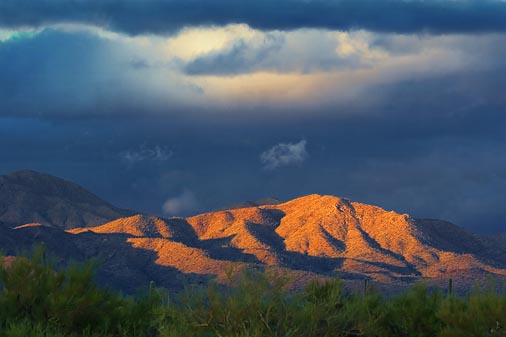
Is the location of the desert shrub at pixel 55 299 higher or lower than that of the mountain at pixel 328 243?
lower

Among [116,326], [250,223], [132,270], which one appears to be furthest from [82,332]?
[250,223]

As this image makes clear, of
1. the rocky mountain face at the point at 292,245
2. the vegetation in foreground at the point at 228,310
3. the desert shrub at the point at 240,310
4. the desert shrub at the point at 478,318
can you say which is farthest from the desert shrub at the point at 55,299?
the rocky mountain face at the point at 292,245

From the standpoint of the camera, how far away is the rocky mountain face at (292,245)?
152750mm

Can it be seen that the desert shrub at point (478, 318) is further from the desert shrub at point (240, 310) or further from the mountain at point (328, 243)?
the mountain at point (328, 243)

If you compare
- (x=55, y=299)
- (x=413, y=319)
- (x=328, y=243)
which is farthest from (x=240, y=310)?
(x=328, y=243)

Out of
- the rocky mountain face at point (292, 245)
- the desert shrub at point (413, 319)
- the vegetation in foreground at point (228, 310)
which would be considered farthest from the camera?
the rocky mountain face at point (292, 245)

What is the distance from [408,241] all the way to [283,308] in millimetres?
154470

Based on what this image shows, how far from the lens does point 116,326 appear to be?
30.5 m

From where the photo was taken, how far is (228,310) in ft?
80.4

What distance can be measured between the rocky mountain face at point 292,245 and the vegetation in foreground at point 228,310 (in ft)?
338

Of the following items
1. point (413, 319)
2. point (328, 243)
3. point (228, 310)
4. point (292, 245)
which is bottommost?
point (228, 310)

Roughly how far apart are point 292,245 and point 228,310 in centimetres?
15233

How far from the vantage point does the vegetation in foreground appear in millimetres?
24531

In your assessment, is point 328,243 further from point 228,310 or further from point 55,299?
point 228,310
